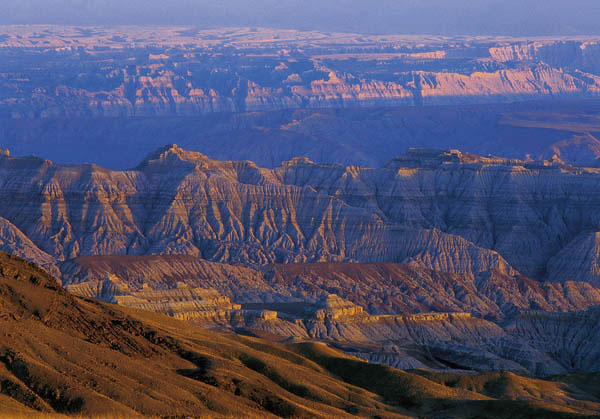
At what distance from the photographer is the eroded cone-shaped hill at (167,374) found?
5531cm

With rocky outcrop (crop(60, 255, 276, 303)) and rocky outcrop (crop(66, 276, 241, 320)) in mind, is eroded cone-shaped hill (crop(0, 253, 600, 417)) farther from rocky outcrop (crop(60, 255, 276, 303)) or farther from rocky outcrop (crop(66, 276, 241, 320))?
rocky outcrop (crop(60, 255, 276, 303))

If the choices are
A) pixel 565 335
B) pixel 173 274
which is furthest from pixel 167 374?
pixel 173 274

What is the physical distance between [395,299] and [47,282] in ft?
342

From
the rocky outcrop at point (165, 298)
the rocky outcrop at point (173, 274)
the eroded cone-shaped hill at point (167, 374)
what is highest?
the eroded cone-shaped hill at point (167, 374)

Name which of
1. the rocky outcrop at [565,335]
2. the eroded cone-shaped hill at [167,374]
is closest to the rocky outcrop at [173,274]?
the rocky outcrop at [565,335]

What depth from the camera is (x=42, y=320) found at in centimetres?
6344

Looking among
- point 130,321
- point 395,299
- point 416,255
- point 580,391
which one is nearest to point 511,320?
point 395,299

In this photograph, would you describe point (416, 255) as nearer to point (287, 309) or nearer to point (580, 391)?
point (287, 309)

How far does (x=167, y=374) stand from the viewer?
2525 inches

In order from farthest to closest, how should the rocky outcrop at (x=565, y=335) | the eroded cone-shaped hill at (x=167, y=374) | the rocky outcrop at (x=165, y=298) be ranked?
the rocky outcrop at (x=165, y=298) < the rocky outcrop at (x=565, y=335) < the eroded cone-shaped hill at (x=167, y=374)

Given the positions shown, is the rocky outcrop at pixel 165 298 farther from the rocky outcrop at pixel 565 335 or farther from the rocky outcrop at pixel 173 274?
the rocky outcrop at pixel 565 335

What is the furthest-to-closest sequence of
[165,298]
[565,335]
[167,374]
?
Answer: [165,298] < [565,335] < [167,374]

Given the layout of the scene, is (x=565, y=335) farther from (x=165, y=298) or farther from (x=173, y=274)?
(x=173, y=274)

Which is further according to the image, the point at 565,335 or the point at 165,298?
the point at 165,298
